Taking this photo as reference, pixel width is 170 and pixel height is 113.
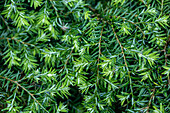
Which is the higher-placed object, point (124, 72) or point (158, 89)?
point (124, 72)

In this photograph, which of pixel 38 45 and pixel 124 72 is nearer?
pixel 124 72

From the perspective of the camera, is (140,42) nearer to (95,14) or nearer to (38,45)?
(95,14)

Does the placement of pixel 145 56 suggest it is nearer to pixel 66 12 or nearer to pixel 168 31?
pixel 168 31

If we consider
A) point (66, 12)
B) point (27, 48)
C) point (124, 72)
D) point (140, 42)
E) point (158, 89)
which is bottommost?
point (158, 89)

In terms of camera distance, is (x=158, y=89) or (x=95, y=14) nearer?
(x=158, y=89)

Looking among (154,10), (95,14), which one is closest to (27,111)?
(95,14)

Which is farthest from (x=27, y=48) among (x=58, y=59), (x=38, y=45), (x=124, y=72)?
(x=124, y=72)
